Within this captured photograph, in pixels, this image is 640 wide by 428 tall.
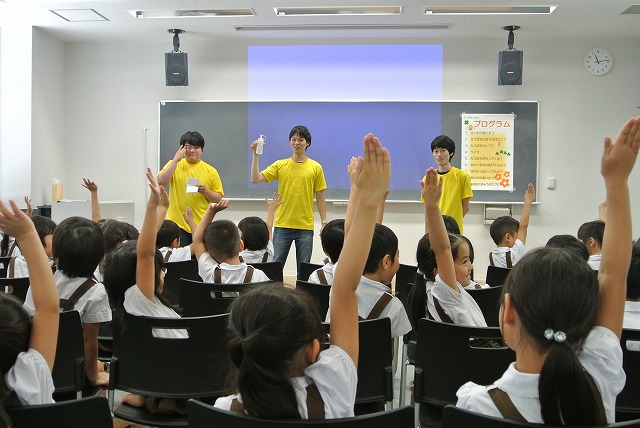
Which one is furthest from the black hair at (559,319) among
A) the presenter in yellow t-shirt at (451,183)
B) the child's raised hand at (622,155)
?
the presenter in yellow t-shirt at (451,183)

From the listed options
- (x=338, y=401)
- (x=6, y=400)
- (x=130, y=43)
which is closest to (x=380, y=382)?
(x=338, y=401)

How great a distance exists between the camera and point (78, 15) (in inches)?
252

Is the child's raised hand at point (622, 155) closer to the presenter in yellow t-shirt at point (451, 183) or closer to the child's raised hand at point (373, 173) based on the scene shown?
the child's raised hand at point (373, 173)

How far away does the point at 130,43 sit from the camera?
746cm

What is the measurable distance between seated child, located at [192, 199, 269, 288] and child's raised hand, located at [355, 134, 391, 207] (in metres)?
1.79

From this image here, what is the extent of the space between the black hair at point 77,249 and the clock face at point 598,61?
241 inches

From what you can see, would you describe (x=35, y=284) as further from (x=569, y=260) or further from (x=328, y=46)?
(x=328, y=46)

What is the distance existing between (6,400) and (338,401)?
753 millimetres

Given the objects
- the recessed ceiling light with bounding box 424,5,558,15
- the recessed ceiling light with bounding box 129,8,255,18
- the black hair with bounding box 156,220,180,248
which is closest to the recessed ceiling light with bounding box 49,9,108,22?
the recessed ceiling light with bounding box 129,8,255,18

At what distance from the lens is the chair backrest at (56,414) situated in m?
1.30

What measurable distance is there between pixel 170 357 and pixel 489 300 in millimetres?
1489

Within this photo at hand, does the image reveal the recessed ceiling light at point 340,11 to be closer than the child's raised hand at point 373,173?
No

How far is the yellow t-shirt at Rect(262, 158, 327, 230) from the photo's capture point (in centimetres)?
568

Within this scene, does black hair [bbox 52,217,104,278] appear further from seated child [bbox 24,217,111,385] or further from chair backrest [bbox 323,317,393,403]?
chair backrest [bbox 323,317,393,403]
